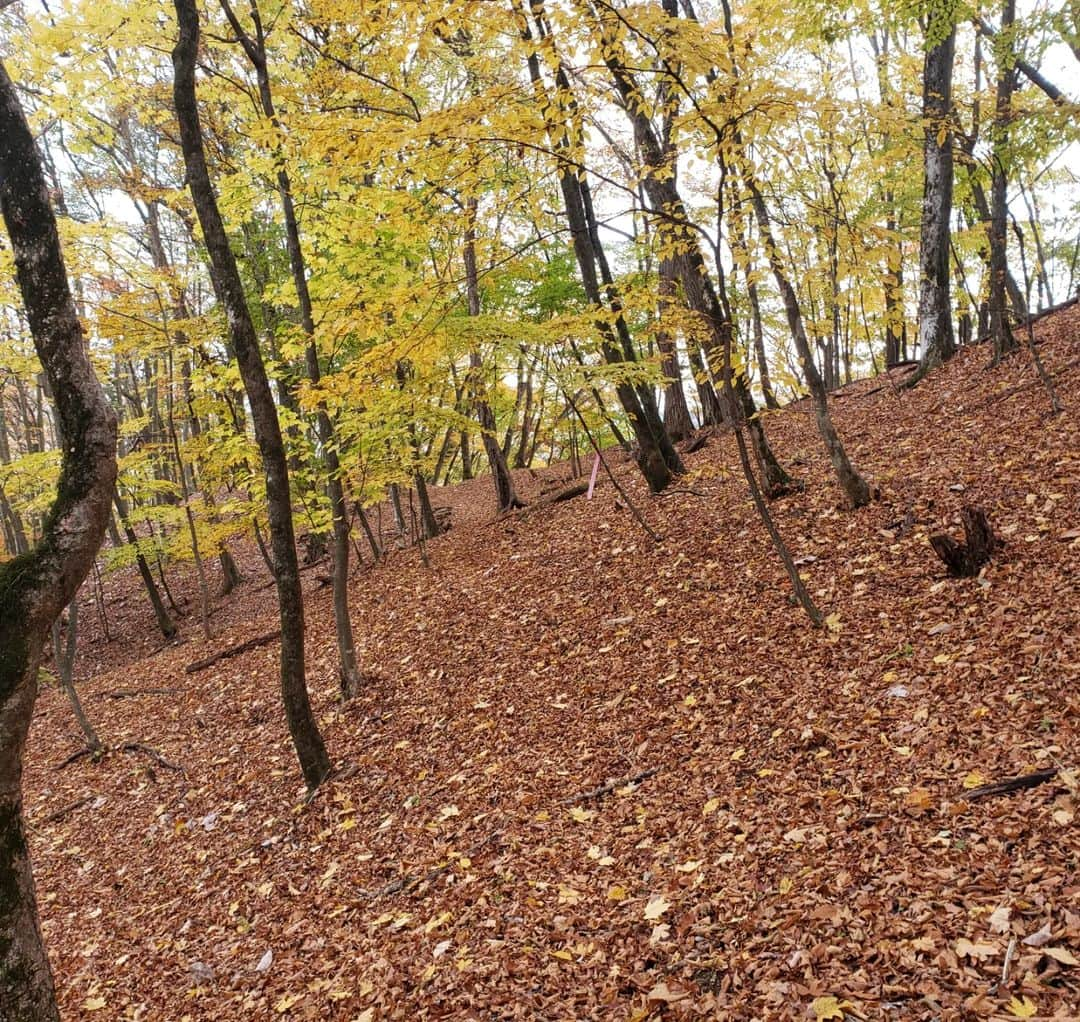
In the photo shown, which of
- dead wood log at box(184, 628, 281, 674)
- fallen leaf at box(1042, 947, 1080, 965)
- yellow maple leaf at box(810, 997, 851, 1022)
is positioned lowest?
yellow maple leaf at box(810, 997, 851, 1022)

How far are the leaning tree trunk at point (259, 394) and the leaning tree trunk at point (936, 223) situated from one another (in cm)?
935

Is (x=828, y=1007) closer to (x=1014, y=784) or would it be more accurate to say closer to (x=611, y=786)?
(x=1014, y=784)

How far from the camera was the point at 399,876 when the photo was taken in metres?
4.50

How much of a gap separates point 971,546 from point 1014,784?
2.37 m

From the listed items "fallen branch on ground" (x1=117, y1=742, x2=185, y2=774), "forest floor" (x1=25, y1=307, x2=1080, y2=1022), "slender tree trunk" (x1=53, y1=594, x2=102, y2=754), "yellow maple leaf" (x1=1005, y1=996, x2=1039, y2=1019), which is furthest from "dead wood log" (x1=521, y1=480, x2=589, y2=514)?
"yellow maple leaf" (x1=1005, y1=996, x2=1039, y2=1019)

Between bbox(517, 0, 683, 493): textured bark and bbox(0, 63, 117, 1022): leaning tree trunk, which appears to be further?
bbox(517, 0, 683, 493): textured bark

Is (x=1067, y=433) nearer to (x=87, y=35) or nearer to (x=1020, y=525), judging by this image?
(x=1020, y=525)

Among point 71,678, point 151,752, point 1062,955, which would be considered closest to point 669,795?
point 1062,955

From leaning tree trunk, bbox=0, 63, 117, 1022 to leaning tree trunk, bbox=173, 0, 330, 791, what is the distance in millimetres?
1881

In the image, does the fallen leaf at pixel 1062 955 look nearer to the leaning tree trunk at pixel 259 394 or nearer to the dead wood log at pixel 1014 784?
the dead wood log at pixel 1014 784

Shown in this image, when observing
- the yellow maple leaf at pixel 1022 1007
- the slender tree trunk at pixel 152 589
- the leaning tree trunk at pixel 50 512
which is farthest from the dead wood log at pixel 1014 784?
the slender tree trunk at pixel 152 589

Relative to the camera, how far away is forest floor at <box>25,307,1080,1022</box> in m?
2.85

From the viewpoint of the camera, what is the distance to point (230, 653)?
36.0 feet

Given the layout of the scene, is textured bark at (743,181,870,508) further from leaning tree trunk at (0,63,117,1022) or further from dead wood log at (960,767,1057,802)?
leaning tree trunk at (0,63,117,1022)
